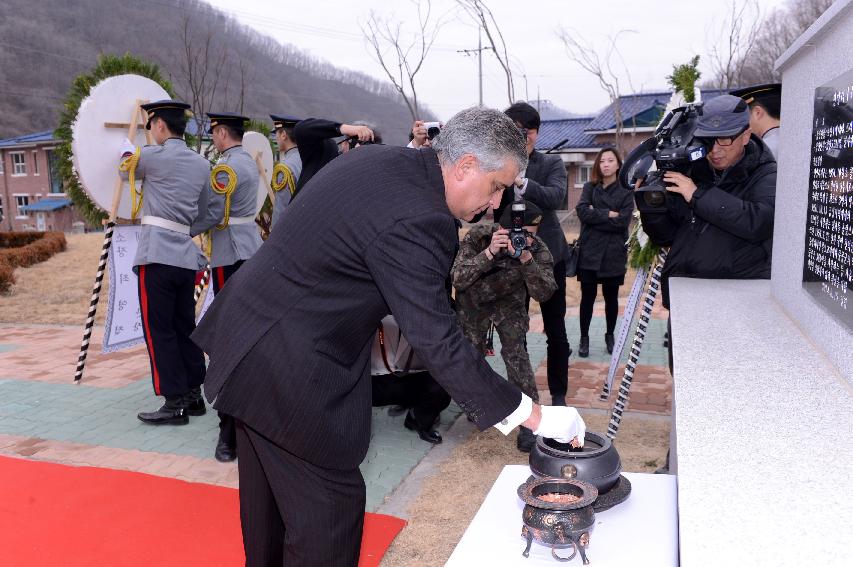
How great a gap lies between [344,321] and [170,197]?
3.29 metres

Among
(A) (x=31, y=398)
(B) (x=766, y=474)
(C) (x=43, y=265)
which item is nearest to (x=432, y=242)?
(B) (x=766, y=474)

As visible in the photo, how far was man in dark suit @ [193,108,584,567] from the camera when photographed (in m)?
1.79

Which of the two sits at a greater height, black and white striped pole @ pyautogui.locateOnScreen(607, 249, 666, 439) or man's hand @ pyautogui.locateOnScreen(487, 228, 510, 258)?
man's hand @ pyautogui.locateOnScreen(487, 228, 510, 258)

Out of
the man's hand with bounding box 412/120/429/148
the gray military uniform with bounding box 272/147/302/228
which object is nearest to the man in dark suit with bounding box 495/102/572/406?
the man's hand with bounding box 412/120/429/148

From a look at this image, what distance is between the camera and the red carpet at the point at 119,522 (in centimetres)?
319

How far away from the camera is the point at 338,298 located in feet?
6.37

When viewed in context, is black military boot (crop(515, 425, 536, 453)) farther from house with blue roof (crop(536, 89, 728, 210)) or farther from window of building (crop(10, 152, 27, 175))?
window of building (crop(10, 152, 27, 175))

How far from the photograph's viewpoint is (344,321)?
197 cm

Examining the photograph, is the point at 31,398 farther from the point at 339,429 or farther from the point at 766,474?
the point at 766,474

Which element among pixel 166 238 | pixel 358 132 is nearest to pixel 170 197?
pixel 166 238

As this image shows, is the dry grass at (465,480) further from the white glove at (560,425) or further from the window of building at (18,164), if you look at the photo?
the window of building at (18,164)

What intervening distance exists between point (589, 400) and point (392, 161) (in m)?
3.89

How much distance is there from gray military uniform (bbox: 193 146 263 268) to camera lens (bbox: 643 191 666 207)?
3.10 metres

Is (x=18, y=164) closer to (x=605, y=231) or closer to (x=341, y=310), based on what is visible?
(x=605, y=231)
